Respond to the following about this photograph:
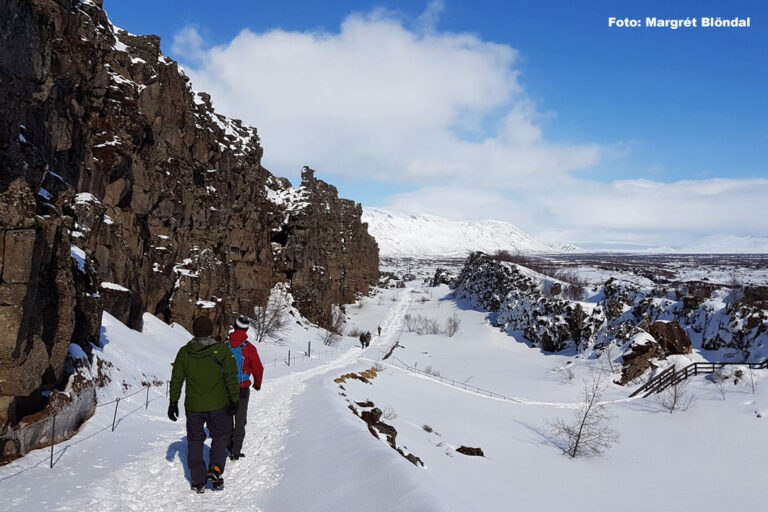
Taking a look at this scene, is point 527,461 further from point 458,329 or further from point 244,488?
point 458,329

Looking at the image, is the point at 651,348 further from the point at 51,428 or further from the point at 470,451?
the point at 51,428

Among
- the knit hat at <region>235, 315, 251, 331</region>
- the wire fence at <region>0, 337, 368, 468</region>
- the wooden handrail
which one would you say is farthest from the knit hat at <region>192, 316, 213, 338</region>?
the wooden handrail

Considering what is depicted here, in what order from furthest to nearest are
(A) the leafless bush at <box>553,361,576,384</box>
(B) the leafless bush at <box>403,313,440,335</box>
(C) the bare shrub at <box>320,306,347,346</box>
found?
(B) the leafless bush at <box>403,313,440,335</box> → (C) the bare shrub at <box>320,306,347,346</box> → (A) the leafless bush at <box>553,361,576,384</box>

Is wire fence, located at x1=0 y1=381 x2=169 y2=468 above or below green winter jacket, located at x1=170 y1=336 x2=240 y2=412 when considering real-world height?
below

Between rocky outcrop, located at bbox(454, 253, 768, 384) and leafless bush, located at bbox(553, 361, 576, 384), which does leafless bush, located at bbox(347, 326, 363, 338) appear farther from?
leafless bush, located at bbox(553, 361, 576, 384)

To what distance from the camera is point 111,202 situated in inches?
896

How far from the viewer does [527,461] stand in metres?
18.0

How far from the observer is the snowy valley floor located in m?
5.93

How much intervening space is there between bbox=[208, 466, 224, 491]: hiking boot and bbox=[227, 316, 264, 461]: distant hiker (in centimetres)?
126

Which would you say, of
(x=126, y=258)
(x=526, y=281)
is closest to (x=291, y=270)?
(x=126, y=258)

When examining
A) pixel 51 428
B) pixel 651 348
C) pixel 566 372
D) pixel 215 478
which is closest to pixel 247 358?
pixel 215 478

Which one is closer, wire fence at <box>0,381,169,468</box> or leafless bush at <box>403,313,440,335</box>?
wire fence at <box>0,381,169,468</box>

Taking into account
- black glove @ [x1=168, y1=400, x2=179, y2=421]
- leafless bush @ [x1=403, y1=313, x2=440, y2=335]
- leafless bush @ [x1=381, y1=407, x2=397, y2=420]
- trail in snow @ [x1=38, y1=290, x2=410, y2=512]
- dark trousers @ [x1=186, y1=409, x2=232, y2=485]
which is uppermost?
black glove @ [x1=168, y1=400, x2=179, y2=421]

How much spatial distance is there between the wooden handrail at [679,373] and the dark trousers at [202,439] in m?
31.0
